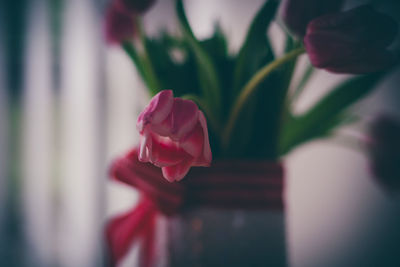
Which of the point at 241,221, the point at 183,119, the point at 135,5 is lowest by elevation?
the point at 241,221

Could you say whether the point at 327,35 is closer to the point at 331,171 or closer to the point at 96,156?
the point at 331,171

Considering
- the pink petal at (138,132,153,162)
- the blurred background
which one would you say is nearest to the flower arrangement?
the pink petal at (138,132,153,162)

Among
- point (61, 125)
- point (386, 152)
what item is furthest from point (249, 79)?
point (61, 125)

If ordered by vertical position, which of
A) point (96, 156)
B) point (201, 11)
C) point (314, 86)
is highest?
point (201, 11)

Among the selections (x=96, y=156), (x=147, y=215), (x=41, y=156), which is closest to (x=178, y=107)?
(x=147, y=215)

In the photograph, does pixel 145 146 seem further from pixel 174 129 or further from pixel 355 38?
pixel 355 38
